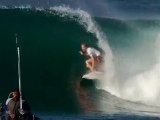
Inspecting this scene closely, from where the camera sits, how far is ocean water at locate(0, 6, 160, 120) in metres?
23.7

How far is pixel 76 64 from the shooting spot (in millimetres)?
27422

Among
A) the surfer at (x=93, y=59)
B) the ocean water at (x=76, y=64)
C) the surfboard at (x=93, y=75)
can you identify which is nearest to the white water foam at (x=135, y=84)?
the ocean water at (x=76, y=64)

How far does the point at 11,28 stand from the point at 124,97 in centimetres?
762

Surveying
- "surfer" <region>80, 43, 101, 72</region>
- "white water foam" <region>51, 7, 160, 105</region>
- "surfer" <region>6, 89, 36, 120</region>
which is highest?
"surfer" <region>80, 43, 101, 72</region>

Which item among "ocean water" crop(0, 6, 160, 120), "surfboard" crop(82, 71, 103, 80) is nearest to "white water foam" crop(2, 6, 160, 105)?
"ocean water" crop(0, 6, 160, 120)

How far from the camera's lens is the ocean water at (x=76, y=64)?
23.7m

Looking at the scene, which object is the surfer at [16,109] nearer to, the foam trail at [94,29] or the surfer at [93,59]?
the foam trail at [94,29]

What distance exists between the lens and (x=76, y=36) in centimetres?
3066

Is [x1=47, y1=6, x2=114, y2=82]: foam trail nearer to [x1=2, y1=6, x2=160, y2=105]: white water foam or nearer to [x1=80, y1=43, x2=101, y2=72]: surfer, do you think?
[x1=2, y1=6, x2=160, y2=105]: white water foam

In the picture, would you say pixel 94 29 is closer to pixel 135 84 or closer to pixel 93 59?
pixel 93 59

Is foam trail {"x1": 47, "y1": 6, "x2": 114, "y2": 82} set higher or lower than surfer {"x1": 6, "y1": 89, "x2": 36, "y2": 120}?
higher

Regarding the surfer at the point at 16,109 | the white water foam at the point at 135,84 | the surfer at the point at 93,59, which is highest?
the surfer at the point at 93,59

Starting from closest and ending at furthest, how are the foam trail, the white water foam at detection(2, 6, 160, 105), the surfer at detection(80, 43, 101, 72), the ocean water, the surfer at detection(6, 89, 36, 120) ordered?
the surfer at detection(6, 89, 36, 120)
the ocean water
the white water foam at detection(2, 6, 160, 105)
the surfer at detection(80, 43, 101, 72)
the foam trail

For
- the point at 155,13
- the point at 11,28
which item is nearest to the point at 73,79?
the point at 11,28
